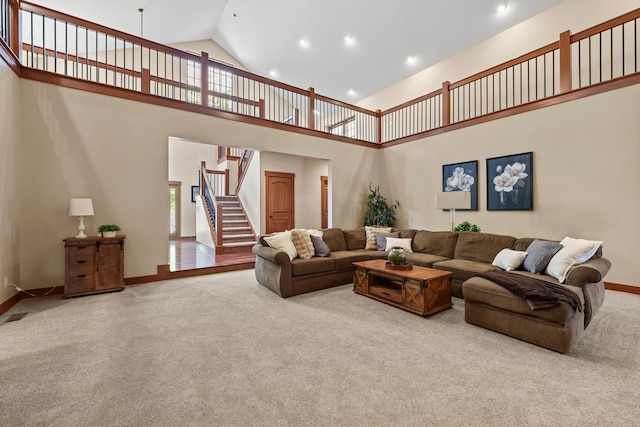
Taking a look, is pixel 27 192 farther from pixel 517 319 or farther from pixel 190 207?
pixel 190 207

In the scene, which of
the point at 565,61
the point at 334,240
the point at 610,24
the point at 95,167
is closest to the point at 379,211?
the point at 334,240

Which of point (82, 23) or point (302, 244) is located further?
point (302, 244)

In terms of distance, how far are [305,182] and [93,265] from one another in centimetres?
527

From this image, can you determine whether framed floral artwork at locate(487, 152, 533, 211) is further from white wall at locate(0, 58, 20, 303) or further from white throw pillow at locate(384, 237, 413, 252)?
white wall at locate(0, 58, 20, 303)

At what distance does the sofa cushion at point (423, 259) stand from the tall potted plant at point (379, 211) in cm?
245

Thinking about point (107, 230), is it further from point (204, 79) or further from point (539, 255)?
point (539, 255)

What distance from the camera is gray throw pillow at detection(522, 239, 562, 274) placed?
317cm

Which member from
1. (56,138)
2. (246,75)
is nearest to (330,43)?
(246,75)

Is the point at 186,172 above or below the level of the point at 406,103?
below

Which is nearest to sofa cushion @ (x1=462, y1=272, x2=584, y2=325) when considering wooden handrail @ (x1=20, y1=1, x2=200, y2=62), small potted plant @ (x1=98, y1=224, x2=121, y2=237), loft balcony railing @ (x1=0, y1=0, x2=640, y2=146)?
loft balcony railing @ (x1=0, y1=0, x2=640, y2=146)

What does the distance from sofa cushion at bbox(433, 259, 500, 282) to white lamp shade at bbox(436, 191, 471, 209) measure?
39.8 inches

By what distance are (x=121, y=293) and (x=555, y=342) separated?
16.2ft

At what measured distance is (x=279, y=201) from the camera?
24.9 feet

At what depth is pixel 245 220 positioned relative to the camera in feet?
25.9
